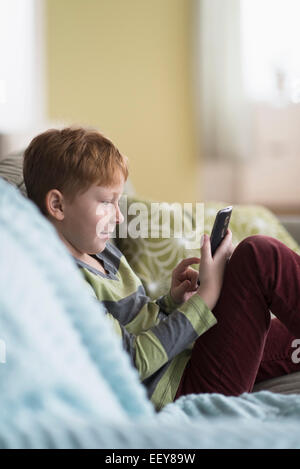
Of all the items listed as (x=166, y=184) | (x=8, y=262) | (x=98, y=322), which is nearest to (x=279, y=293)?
(x=98, y=322)

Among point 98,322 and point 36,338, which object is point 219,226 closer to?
point 98,322

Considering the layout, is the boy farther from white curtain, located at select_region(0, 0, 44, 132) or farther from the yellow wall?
the yellow wall

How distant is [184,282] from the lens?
119 cm

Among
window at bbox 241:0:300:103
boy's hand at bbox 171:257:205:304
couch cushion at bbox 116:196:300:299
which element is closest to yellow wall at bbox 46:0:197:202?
window at bbox 241:0:300:103

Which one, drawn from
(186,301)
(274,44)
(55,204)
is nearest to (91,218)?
(55,204)

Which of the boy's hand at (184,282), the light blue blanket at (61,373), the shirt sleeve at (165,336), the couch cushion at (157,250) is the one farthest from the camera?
the couch cushion at (157,250)

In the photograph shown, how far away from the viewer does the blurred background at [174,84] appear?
353cm

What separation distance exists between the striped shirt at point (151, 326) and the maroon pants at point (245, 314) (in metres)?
0.04

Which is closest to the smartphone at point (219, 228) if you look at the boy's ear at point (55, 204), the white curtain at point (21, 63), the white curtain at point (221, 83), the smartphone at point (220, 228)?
the smartphone at point (220, 228)

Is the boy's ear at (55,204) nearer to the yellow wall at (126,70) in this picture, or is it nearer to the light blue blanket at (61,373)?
the light blue blanket at (61,373)

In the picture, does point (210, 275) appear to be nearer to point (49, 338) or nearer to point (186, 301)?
point (186, 301)

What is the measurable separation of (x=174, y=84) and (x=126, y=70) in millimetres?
284

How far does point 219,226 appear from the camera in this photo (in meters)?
1.09

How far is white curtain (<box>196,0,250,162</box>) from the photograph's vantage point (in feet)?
11.5
